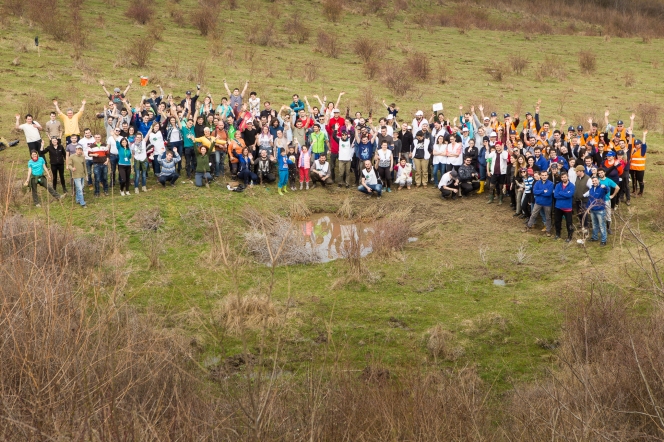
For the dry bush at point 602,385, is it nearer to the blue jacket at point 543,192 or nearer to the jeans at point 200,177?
the blue jacket at point 543,192

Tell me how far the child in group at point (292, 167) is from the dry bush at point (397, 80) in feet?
32.9

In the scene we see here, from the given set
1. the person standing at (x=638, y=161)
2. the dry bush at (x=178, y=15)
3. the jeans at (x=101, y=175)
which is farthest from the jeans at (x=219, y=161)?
the dry bush at (x=178, y=15)

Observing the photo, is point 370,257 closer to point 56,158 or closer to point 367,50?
point 56,158

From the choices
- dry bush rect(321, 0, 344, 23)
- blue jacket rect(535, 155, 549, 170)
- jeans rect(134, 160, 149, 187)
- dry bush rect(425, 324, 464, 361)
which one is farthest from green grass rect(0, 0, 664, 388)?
dry bush rect(321, 0, 344, 23)

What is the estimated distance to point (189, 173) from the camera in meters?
18.9

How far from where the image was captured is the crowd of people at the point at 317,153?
16844mm

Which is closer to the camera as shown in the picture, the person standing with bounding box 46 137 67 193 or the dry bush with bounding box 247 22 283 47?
the person standing with bounding box 46 137 67 193

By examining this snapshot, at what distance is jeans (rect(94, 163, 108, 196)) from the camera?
56.1 ft

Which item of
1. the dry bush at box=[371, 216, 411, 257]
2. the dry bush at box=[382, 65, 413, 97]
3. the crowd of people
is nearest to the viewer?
the dry bush at box=[371, 216, 411, 257]

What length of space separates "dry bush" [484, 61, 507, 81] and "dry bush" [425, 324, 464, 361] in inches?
890

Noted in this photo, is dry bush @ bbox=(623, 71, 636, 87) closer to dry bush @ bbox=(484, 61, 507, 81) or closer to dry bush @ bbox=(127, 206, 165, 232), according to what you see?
dry bush @ bbox=(484, 61, 507, 81)

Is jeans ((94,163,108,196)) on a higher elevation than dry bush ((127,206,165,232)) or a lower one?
higher

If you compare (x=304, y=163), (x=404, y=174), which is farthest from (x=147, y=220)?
(x=404, y=174)

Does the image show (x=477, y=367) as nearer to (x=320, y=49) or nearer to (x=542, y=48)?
(x=320, y=49)
